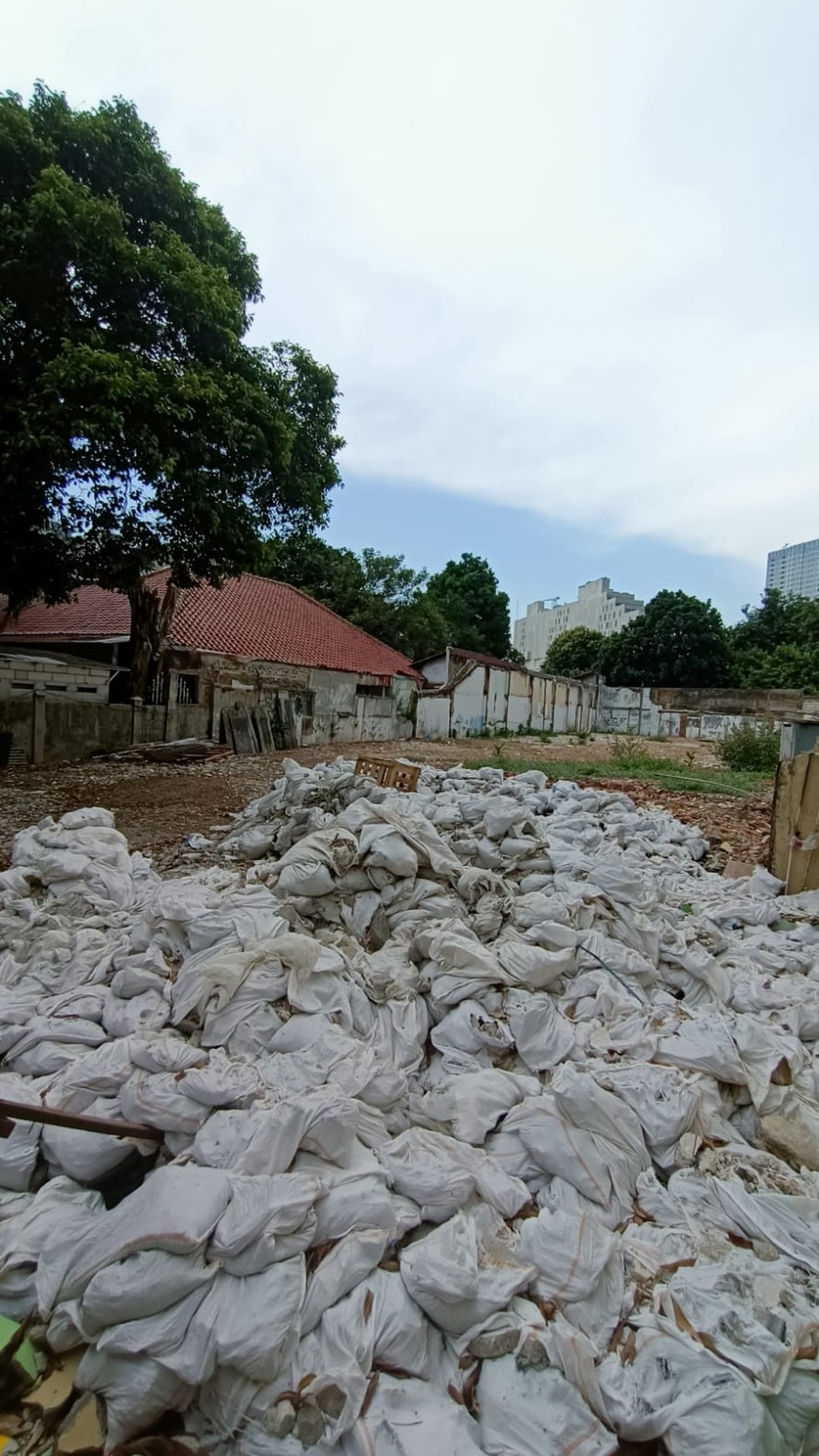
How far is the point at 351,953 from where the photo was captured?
2.61m

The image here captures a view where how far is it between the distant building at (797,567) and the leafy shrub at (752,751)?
37.5 metres

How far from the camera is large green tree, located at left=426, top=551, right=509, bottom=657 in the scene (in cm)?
2605

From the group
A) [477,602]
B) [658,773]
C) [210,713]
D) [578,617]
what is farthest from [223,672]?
[578,617]

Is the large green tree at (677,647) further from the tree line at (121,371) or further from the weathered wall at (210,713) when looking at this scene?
the tree line at (121,371)

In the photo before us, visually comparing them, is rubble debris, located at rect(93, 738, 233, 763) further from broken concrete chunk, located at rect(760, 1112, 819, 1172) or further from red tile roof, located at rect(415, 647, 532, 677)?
red tile roof, located at rect(415, 647, 532, 677)

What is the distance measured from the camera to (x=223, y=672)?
1189 centimetres

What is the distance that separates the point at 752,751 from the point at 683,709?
1480 centimetres

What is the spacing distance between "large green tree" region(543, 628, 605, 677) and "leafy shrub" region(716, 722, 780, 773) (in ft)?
57.3

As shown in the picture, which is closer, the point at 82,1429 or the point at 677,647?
the point at 82,1429

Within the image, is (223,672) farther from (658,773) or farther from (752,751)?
(752,751)

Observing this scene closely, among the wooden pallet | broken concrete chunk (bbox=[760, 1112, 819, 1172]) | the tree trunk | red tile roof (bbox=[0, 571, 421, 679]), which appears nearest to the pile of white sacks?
broken concrete chunk (bbox=[760, 1112, 819, 1172])

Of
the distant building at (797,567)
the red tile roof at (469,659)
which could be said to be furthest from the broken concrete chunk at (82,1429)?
the distant building at (797,567)

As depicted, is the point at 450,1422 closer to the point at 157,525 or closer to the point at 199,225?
the point at 157,525

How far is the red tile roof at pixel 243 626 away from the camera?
12992 millimetres
